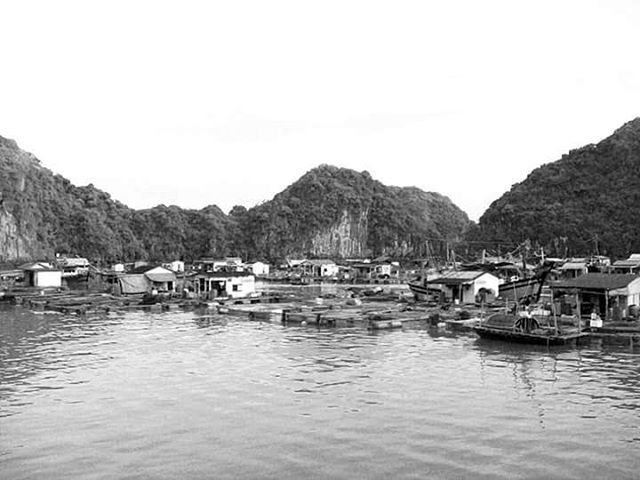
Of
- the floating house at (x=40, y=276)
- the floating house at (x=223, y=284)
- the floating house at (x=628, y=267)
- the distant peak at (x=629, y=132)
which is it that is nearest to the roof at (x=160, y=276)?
the floating house at (x=223, y=284)

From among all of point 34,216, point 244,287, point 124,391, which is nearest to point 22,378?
point 124,391

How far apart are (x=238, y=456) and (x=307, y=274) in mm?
78211

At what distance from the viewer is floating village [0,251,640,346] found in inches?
1179

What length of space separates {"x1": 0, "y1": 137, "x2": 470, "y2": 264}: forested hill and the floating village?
3273 centimetres

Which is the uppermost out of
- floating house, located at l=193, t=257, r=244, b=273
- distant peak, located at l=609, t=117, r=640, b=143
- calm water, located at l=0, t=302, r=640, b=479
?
distant peak, located at l=609, t=117, r=640, b=143

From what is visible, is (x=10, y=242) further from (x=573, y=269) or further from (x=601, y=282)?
(x=601, y=282)

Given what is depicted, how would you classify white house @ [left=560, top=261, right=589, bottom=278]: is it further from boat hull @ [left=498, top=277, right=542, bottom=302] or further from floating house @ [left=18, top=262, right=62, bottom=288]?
floating house @ [left=18, top=262, right=62, bottom=288]

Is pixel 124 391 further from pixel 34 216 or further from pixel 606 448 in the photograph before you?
pixel 34 216

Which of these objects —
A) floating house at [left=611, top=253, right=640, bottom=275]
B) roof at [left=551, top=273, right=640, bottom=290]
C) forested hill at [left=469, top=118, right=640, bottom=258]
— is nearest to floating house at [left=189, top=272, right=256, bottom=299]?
roof at [left=551, top=273, right=640, bottom=290]

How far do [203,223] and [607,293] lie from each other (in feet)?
397

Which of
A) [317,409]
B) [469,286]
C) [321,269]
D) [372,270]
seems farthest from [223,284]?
[321,269]

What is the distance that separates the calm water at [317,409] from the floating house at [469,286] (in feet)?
53.4

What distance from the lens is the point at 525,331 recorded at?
28344 mm

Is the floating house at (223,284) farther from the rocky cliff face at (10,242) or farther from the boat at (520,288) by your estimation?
the rocky cliff face at (10,242)
